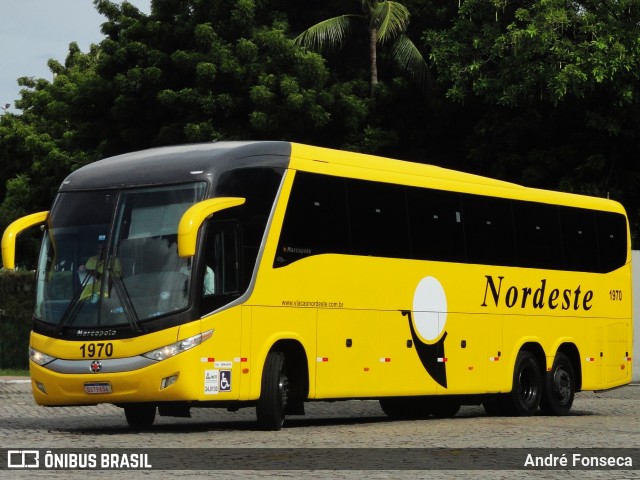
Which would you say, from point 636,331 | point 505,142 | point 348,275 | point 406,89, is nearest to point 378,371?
point 348,275

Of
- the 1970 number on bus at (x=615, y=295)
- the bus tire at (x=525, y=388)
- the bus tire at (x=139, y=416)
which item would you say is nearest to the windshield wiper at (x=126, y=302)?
the bus tire at (x=139, y=416)

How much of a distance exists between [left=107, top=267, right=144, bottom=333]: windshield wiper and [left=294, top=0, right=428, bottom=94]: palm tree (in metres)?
24.2

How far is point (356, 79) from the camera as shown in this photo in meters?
40.8

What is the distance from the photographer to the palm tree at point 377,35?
40250mm

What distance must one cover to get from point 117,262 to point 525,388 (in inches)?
329

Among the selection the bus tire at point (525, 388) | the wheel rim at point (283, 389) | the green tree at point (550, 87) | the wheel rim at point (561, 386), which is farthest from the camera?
A: the green tree at point (550, 87)

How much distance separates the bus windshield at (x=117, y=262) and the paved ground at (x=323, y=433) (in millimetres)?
1406

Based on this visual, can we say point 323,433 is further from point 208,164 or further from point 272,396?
point 208,164

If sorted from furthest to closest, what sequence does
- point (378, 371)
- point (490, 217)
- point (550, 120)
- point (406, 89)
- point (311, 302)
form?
1. point (406, 89)
2. point (550, 120)
3. point (490, 217)
4. point (378, 371)
5. point (311, 302)

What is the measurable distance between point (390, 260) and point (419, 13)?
77.8 feet

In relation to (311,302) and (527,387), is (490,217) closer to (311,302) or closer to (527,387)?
(527,387)

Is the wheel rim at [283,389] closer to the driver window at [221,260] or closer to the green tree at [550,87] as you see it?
the driver window at [221,260]

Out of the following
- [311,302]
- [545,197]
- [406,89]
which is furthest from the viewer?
[406,89]

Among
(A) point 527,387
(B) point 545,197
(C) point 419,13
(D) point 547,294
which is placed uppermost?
(C) point 419,13
